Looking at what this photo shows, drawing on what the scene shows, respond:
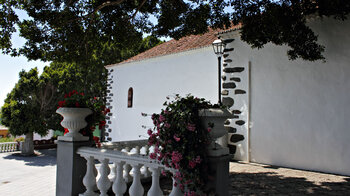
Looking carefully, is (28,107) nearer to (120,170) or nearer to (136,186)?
(120,170)

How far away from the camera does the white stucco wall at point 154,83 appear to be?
973cm

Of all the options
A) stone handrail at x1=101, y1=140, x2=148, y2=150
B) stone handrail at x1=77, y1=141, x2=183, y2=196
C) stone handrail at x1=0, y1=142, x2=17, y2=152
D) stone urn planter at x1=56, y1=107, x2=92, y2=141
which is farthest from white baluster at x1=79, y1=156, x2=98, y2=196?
stone handrail at x1=0, y1=142, x2=17, y2=152

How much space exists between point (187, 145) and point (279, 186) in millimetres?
3010

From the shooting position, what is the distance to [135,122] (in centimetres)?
1263

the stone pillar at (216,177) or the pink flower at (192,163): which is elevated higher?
the pink flower at (192,163)

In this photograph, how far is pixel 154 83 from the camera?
11.9m

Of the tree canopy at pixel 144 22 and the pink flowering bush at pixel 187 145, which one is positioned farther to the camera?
the tree canopy at pixel 144 22

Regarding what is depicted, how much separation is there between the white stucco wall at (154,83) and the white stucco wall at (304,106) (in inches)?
105

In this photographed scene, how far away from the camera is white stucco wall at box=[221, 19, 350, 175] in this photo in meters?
5.50

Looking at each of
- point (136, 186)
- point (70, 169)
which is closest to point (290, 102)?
point (136, 186)

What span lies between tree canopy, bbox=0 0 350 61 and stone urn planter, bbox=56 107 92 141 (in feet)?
11.3

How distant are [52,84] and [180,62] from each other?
10.9 m

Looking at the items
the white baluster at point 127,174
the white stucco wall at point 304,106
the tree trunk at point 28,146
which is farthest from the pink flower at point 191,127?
the tree trunk at point 28,146

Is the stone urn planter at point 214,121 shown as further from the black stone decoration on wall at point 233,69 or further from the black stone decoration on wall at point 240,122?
the black stone decoration on wall at point 233,69
